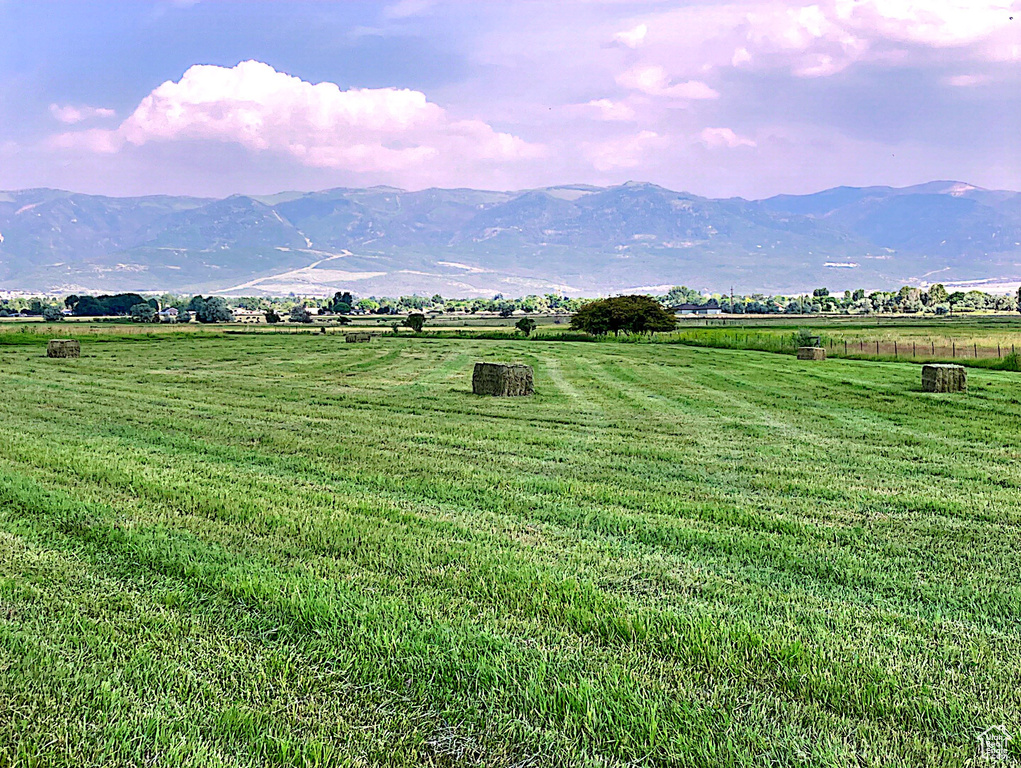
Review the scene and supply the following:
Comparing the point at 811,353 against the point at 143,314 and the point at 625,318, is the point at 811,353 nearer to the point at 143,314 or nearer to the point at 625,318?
the point at 625,318

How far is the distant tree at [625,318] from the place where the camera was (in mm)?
86125

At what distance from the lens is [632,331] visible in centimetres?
8738

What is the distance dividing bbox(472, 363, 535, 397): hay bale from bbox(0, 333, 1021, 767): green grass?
8887mm

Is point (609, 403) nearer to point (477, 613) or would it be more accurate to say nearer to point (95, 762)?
point (477, 613)

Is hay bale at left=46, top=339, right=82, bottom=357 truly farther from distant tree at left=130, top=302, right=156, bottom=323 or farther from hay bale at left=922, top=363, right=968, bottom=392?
distant tree at left=130, top=302, right=156, bottom=323

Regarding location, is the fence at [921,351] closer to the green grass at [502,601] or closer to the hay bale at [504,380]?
the hay bale at [504,380]

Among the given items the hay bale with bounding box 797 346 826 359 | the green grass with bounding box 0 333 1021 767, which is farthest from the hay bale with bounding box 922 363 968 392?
the hay bale with bounding box 797 346 826 359

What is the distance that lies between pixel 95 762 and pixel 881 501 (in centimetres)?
834

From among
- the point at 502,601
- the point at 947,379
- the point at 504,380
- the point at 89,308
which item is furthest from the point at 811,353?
the point at 89,308

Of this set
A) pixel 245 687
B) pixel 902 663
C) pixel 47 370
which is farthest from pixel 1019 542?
pixel 47 370

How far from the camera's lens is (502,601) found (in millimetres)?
6113

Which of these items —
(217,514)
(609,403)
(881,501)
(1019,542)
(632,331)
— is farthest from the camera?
(632,331)

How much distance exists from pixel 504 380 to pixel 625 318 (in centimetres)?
6444

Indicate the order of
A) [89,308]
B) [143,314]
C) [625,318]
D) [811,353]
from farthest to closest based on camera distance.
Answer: [89,308]
[143,314]
[625,318]
[811,353]
